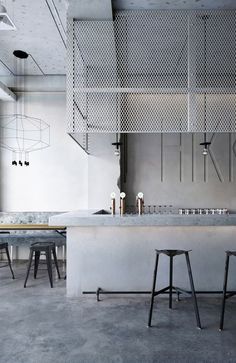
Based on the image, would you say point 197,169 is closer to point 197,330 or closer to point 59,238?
point 59,238

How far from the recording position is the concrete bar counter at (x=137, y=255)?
399 cm

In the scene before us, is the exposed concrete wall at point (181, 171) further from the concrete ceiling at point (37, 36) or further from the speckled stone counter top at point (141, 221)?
the speckled stone counter top at point (141, 221)

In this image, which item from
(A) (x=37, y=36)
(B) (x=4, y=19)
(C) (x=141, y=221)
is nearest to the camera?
(B) (x=4, y=19)

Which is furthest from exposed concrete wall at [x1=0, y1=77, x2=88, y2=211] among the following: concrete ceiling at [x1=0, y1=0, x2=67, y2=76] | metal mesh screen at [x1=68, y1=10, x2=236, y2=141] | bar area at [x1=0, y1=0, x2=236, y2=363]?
metal mesh screen at [x1=68, y1=10, x2=236, y2=141]

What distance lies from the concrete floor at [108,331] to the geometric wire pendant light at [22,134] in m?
3.33

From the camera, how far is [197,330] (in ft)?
9.74

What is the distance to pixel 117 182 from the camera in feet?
18.3

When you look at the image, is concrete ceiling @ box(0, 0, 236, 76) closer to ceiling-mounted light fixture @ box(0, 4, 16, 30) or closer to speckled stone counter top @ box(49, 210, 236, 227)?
ceiling-mounted light fixture @ box(0, 4, 16, 30)

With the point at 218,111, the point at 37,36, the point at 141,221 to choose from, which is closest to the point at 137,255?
the point at 141,221

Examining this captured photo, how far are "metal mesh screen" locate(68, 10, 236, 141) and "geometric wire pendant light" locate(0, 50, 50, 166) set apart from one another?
1769 millimetres

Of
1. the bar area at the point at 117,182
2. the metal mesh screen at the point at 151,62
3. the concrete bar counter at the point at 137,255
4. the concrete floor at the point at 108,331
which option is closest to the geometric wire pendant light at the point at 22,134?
the bar area at the point at 117,182

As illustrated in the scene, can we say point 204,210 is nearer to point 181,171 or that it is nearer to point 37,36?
point 181,171

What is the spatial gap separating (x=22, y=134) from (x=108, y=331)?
474 cm

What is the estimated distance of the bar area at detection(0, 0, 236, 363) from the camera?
303cm
